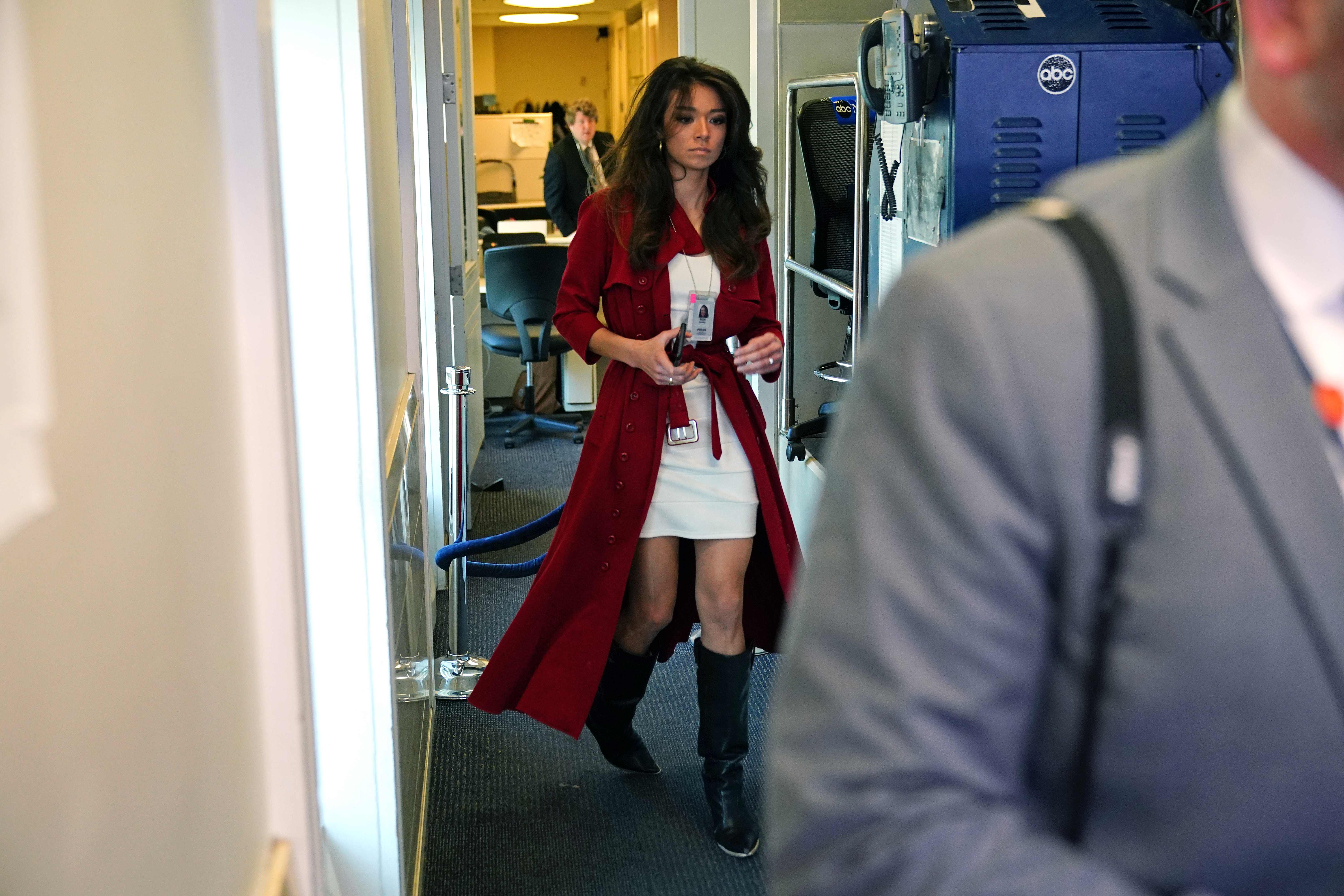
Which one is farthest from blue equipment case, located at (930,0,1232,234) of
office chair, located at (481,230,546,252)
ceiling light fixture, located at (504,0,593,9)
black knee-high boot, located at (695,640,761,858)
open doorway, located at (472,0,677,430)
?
ceiling light fixture, located at (504,0,593,9)

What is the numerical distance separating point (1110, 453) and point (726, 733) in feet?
7.28

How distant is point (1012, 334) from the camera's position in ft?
1.87

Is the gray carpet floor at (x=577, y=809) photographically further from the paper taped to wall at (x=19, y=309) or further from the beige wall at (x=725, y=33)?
the paper taped to wall at (x=19, y=309)

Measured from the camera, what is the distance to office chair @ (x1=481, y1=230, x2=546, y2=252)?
24.8ft

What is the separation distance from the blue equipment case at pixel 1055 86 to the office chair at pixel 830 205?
49.1 inches

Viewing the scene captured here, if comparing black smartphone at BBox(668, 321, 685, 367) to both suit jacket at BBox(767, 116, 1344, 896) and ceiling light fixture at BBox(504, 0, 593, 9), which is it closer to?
suit jacket at BBox(767, 116, 1344, 896)

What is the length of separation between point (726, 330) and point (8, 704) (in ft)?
7.29

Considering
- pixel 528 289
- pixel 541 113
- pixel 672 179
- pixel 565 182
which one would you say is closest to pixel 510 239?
pixel 565 182

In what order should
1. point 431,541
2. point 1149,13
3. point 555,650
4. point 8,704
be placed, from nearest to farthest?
point 8,704, point 1149,13, point 555,650, point 431,541

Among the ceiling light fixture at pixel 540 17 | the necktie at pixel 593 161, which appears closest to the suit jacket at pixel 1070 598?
the necktie at pixel 593 161

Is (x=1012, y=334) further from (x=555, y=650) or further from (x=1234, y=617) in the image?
(x=555, y=650)

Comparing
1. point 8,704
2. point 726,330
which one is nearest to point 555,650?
point 726,330

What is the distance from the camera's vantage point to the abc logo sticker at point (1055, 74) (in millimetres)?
2279

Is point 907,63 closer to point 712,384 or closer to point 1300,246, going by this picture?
point 712,384
